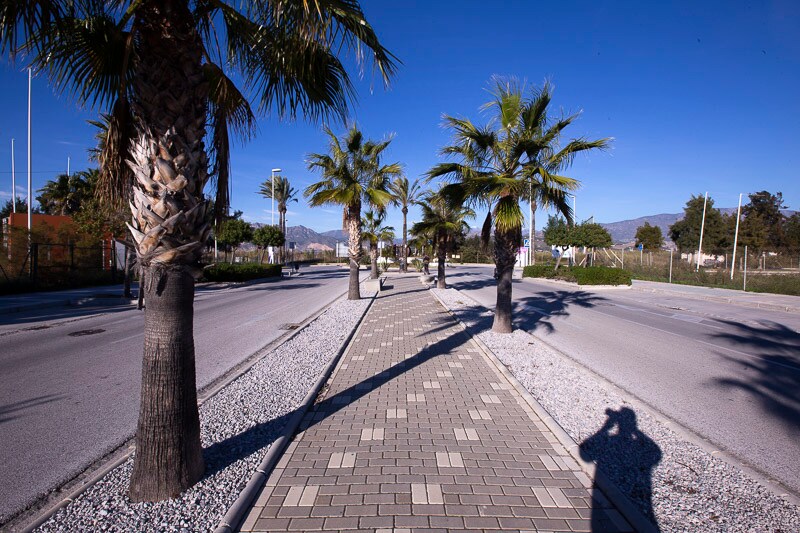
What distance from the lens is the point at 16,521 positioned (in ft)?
9.75

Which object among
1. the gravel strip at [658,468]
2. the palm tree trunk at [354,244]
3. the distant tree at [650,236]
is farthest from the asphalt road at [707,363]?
the distant tree at [650,236]

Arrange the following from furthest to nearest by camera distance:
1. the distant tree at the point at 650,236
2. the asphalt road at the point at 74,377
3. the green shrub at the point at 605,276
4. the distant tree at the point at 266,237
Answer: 1. the distant tree at the point at 650,236
2. the distant tree at the point at 266,237
3. the green shrub at the point at 605,276
4. the asphalt road at the point at 74,377

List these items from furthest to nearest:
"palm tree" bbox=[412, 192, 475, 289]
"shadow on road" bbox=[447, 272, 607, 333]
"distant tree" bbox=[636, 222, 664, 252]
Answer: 1. "distant tree" bbox=[636, 222, 664, 252]
2. "palm tree" bbox=[412, 192, 475, 289]
3. "shadow on road" bbox=[447, 272, 607, 333]

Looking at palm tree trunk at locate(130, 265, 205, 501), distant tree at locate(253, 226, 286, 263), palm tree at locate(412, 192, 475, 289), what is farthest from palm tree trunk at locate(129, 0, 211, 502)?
distant tree at locate(253, 226, 286, 263)

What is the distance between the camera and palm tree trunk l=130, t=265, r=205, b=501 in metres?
2.98

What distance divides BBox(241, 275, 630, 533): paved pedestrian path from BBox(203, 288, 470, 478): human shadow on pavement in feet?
Result: 0.12

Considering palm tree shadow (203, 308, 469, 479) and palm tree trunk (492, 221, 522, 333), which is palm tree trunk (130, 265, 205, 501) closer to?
palm tree shadow (203, 308, 469, 479)

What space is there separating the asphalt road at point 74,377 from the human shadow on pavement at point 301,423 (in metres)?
1.19

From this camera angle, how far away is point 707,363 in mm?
7797

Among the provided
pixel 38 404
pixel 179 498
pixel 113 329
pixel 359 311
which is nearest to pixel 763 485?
pixel 179 498

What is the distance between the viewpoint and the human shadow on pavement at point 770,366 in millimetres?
5586

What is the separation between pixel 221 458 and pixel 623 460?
349 cm

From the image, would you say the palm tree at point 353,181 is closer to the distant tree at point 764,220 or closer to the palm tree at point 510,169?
the palm tree at point 510,169

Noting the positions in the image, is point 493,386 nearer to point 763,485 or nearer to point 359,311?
point 763,485
